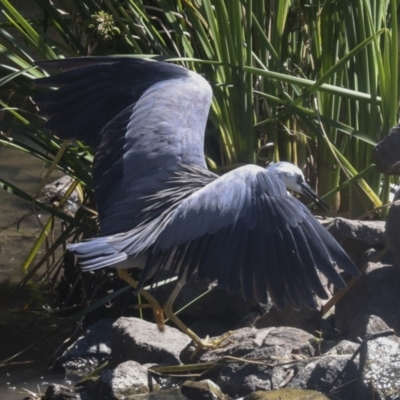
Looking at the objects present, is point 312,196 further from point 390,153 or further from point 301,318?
point 301,318

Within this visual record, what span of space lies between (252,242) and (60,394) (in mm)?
937

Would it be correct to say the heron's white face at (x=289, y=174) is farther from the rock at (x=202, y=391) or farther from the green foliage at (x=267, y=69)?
the rock at (x=202, y=391)

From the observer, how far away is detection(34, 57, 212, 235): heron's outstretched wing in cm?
381

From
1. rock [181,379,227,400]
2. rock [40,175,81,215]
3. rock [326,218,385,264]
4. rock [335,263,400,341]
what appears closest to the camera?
rock [181,379,227,400]

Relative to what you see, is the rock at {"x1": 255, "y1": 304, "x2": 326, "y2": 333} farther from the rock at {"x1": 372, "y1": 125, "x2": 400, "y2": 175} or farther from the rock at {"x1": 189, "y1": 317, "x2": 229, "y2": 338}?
the rock at {"x1": 372, "y1": 125, "x2": 400, "y2": 175}

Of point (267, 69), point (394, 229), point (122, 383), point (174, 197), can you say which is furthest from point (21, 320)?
point (394, 229)

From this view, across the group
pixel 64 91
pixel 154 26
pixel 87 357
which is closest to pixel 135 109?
pixel 64 91

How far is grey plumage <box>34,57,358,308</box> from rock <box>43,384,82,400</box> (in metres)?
0.52

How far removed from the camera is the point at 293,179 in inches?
161

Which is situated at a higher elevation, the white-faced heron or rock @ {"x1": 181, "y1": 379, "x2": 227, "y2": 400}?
the white-faced heron

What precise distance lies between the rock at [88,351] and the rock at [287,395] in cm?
118

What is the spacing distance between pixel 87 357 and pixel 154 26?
5.54 ft

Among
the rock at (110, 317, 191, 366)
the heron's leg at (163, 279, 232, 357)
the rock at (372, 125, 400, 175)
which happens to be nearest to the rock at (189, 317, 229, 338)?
the rock at (110, 317, 191, 366)

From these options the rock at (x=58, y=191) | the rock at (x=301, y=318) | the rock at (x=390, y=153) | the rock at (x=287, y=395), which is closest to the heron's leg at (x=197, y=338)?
the rock at (x=301, y=318)
